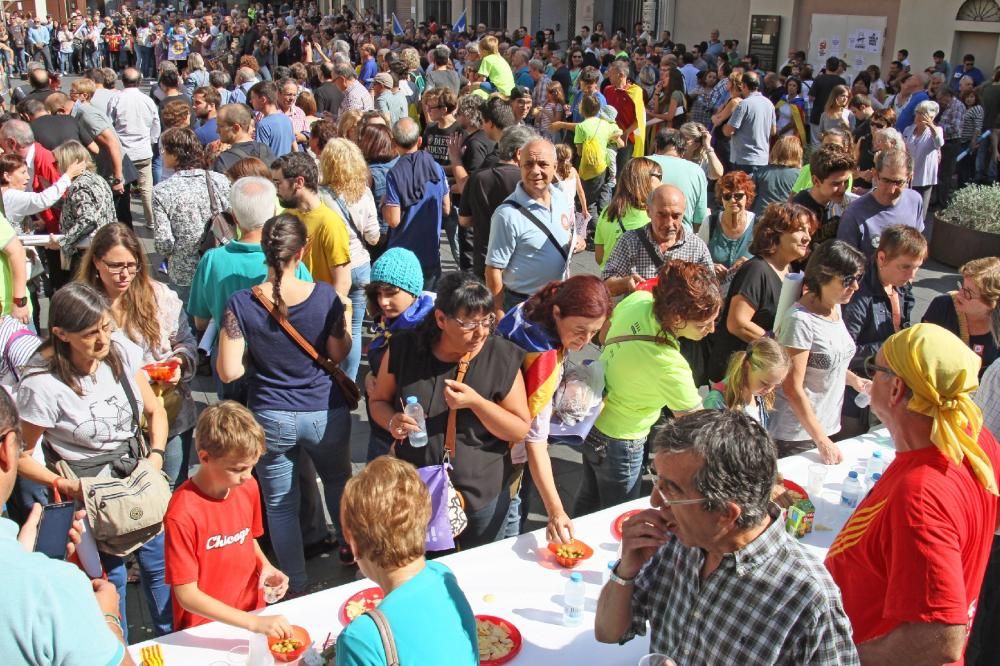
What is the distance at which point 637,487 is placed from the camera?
4.01 m

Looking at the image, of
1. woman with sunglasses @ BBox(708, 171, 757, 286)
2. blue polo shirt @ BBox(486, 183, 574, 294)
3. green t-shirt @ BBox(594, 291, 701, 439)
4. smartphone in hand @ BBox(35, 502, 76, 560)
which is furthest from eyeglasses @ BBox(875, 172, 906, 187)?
smartphone in hand @ BBox(35, 502, 76, 560)

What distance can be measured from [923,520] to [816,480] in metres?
1.48

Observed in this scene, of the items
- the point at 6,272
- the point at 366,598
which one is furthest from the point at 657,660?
the point at 6,272

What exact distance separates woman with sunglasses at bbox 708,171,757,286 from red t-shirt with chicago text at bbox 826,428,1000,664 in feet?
9.72

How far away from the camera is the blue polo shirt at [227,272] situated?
13.7 feet

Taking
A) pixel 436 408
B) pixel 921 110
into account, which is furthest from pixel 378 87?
pixel 436 408

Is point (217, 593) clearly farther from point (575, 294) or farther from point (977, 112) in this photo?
point (977, 112)

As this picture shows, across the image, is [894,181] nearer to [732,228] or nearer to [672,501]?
[732,228]

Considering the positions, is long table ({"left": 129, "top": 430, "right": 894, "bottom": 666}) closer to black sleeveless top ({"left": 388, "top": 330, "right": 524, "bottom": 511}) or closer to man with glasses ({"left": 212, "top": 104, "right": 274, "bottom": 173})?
black sleeveless top ({"left": 388, "top": 330, "right": 524, "bottom": 511})

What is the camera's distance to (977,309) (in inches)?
162

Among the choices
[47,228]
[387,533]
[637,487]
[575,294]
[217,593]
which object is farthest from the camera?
[47,228]

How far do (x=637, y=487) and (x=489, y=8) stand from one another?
86.1 ft

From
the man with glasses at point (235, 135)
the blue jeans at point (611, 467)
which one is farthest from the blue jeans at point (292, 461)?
the man with glasses at point (235, 135)

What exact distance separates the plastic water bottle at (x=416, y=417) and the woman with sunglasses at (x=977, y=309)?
2724 millimetres
